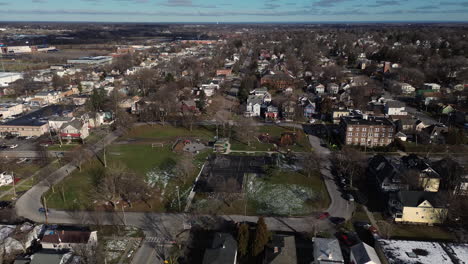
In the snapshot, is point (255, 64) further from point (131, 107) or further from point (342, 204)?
point (342, 204)

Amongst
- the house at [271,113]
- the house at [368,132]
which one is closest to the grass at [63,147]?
the house at [271,113]

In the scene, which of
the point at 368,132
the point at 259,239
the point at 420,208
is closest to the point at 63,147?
the point at 259,239

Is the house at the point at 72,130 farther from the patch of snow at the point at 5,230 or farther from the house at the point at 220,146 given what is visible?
the patch of snow at the point at 5,230

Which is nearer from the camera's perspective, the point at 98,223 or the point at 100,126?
the point at 98,223

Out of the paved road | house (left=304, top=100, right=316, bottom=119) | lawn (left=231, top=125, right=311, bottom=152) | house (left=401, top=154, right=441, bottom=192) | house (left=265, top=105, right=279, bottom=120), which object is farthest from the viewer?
house (left=304, top=100, right=316, bottom=119)

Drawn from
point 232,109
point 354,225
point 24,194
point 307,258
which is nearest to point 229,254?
point 307,258

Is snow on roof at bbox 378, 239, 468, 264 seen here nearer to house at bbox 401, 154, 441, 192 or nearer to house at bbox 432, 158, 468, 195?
house at bbox 401, 154, 441, 192

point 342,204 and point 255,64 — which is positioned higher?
point 255,64

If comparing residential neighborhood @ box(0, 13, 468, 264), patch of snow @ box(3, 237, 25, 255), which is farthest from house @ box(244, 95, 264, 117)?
patch of snow @ box(3, 237, 25, 255)

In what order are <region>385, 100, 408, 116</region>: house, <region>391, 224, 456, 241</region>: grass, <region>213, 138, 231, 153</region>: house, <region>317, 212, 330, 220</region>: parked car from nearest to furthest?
<region>391, 224, 456, 241</region>: grass
<region>317, 212, 330, 220</region>: parked car
<region>213, 138, 231, 153</region>: house
<region>385, 100, 408, 116</region>: house
